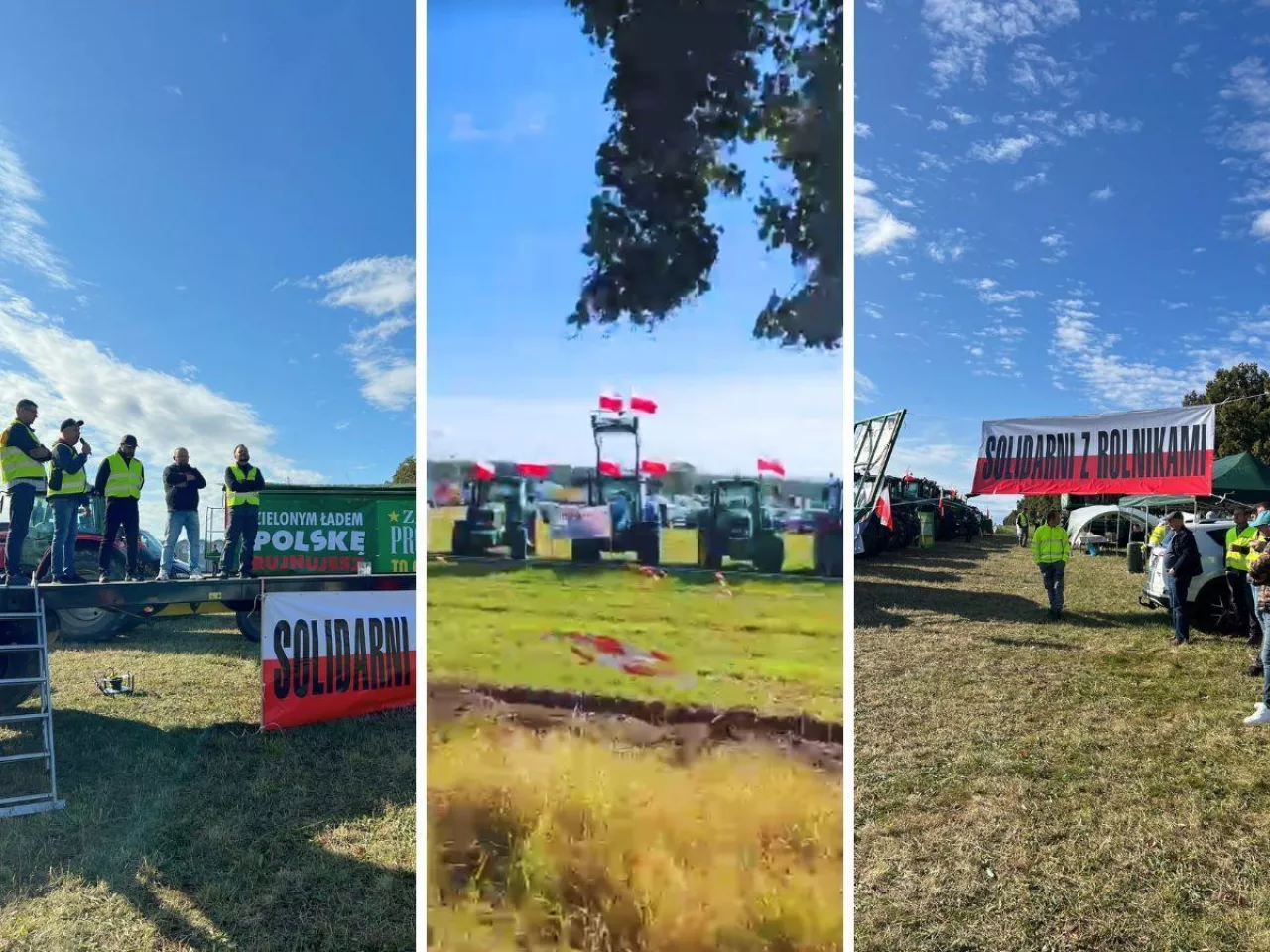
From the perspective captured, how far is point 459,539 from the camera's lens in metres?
1.09

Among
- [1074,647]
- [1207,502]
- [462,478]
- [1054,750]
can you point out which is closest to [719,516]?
[462,478]

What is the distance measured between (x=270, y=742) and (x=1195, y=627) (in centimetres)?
631

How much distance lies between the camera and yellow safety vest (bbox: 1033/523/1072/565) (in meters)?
6.14

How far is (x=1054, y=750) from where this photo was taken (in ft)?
10.8

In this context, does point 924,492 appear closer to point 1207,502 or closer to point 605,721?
point 1207,502

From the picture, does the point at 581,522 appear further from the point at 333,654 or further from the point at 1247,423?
the point at 1247,423

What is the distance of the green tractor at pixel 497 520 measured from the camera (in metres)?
1.05

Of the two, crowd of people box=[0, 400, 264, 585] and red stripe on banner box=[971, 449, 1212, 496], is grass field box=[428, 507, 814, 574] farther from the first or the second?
red stripe on banner box=[971, 449, 1212, 496]

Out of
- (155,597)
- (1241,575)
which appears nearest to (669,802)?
(155,597)

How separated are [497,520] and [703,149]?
23.8 inches

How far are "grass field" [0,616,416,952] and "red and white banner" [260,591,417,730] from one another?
129 millimetres

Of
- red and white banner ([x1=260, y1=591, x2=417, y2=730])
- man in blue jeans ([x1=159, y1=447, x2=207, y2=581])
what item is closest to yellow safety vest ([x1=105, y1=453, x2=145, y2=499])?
man in blue jeans ([x1=159, y1=447, x2=207, y2=581])

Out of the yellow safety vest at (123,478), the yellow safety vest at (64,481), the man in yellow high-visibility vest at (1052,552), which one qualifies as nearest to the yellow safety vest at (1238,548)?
the man in yellow high-visibility vest at (1052,552)

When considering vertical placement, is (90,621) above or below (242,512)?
below
